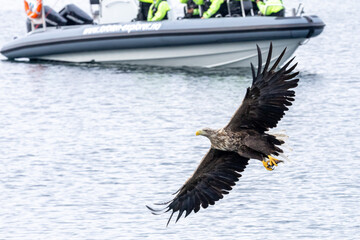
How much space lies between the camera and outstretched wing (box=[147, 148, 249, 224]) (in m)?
7.95

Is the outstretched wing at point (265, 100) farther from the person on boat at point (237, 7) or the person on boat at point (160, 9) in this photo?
the person on boat at point (160, 9)

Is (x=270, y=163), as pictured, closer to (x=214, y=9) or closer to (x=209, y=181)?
(x=209, y=181)

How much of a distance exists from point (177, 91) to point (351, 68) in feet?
15.3

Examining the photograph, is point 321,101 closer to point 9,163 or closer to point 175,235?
point 9,163

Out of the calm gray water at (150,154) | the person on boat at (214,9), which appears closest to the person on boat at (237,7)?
the person on boat at (214,9)

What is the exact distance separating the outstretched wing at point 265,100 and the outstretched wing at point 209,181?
1.72 ft

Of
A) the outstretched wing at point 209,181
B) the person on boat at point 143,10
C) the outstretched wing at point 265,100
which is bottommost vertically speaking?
the person on boat at point 143,10

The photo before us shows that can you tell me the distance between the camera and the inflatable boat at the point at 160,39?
17.8 m

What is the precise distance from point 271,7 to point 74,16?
16.6 feet

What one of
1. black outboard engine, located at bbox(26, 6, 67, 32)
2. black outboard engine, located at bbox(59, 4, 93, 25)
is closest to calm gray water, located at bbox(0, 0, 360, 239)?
black outboard engine, located at bbox(26, 6, 67, 32)

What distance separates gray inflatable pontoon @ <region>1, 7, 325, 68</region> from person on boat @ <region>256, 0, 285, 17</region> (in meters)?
0.28

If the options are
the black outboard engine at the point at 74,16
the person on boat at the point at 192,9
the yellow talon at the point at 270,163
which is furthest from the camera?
the black outboard engine at the point at 74,16

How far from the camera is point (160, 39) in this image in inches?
744

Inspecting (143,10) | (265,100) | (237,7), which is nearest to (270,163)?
(265,100)
